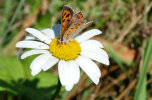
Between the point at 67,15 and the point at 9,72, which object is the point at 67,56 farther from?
the point at 9,72

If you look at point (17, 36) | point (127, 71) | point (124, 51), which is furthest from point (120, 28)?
point (17, 36)

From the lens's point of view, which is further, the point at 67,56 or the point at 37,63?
the point at 67,56

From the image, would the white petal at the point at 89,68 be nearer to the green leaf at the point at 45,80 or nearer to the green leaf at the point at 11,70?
the green leaf at the point at 45,80

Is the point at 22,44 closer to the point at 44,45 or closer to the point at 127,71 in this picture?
the point at 44,45

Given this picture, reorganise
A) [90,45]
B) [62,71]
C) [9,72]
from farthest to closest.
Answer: [9,72] < [90,45] < [62,71]

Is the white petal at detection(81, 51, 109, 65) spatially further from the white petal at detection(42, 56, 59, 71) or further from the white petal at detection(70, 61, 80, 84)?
the white petal at detection(42, 56, 59, 71)

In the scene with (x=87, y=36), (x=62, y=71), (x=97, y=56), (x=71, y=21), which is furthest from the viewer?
(x=87, y=36)

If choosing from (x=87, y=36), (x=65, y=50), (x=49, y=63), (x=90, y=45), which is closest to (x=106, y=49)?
(x=87, y=36)
